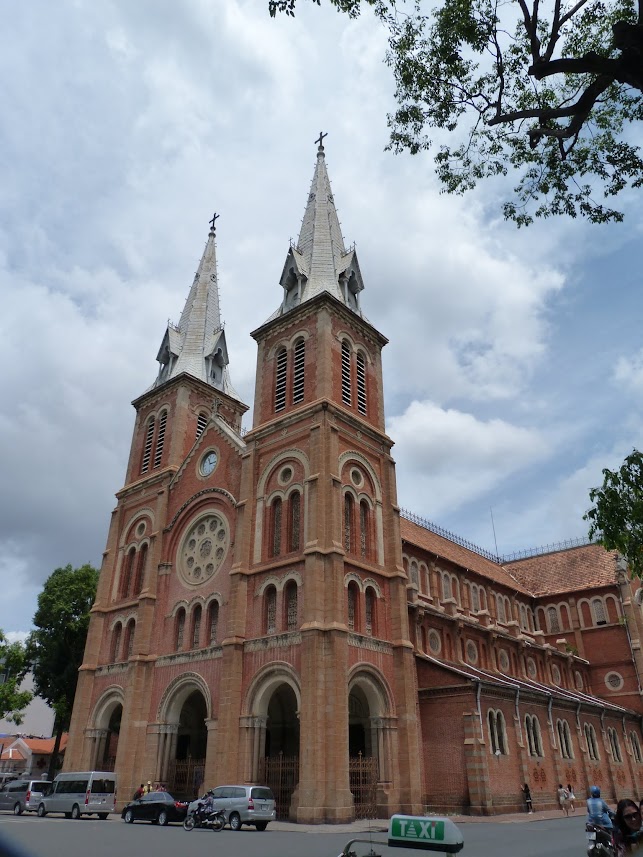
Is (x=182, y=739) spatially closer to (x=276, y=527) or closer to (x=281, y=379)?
(x=276, y=527)

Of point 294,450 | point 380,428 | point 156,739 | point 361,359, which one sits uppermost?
point 361,359

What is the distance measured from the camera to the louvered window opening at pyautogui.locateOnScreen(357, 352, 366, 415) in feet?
118

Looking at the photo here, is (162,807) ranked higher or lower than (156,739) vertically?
lower

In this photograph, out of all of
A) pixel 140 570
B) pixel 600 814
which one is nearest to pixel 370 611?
pixel 140 570

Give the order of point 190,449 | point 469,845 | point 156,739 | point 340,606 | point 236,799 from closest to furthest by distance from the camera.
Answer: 1. point 469,845
2. point 236,799
3. point 340,606
4. point 156,739
5. point 190,449

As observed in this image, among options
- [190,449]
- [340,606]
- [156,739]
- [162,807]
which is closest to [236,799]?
[162,807]

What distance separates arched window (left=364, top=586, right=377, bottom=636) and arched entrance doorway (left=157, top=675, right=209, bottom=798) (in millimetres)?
7998

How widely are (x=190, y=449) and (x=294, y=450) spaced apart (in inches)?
442

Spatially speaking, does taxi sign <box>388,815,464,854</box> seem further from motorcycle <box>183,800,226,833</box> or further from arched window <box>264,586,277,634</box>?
arched window <box>264,586,277,634</box>

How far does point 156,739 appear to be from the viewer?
3169cm

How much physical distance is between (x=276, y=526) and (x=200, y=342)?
19.9 metres

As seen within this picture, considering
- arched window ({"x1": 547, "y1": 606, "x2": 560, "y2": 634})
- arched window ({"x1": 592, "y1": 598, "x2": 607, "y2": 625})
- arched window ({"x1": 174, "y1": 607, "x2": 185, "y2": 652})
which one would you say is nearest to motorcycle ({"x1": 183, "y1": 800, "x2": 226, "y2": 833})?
arched window ({"x1": 174, "y1": 607, "x2": 185, "y2": 652})

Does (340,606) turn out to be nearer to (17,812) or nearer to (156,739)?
(156,739)

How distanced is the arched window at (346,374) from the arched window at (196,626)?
13.0 meters
